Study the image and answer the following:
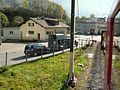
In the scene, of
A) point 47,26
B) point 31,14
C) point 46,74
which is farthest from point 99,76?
point 31,14

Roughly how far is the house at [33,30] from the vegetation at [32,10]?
563 inches

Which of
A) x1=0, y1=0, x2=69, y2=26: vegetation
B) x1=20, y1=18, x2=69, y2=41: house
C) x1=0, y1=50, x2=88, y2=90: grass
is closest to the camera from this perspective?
x1=0, y1=50, x2=88, y2=90: grass

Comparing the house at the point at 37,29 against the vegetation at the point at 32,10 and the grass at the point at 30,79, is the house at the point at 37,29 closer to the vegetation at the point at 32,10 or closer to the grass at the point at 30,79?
the vegetation at the point at 32,10

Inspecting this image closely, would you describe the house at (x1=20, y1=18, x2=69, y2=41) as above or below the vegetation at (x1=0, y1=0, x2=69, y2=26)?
below

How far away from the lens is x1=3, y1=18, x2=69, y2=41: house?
50969mm

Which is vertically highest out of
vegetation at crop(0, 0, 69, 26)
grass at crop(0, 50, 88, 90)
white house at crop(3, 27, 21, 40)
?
vegetation at crop(0, 0, 69, 26)

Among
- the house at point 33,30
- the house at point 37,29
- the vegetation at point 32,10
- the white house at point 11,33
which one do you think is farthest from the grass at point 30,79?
the vegetation at point 32,10

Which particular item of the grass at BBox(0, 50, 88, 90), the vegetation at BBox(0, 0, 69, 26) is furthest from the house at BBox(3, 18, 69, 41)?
the grass at BBox(0, 50, 88, 90)

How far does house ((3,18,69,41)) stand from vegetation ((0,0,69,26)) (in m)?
14.3

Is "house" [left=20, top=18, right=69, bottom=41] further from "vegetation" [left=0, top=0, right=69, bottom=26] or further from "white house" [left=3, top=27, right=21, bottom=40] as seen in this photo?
"vegetation" [left=0, top=0, right=69, bottom=26]

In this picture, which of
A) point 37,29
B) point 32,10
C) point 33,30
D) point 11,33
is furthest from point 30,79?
point 32,10

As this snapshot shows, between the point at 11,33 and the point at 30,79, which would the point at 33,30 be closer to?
the point at 11,33

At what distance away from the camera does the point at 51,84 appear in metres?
11.6

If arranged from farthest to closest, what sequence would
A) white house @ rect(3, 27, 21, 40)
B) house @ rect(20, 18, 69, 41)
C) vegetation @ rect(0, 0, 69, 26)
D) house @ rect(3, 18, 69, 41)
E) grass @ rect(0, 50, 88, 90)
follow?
vegetation @ rect(0, 0, 69, 26) < white house @ rect(3, 27, 21, 40) < house @ rect(3, 18, 69, 41) < house @ rect(20, 18, 69, 41) < grass @ rect(0, 50, 88, 90)
